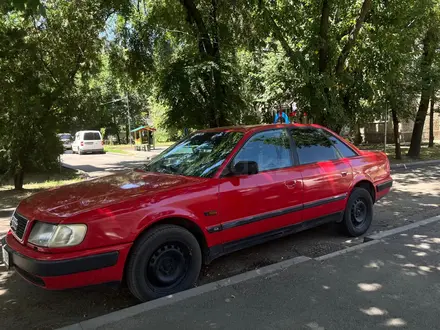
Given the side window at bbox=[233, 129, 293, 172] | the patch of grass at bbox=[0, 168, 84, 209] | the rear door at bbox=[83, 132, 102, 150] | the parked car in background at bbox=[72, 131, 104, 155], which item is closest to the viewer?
the side window at bbox=[233, 129, 293, 172]

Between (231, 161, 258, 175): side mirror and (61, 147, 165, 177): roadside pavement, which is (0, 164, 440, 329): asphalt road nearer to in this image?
(231, 161, 258, 175): side mirror

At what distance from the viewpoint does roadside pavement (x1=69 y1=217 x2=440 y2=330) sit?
312cm

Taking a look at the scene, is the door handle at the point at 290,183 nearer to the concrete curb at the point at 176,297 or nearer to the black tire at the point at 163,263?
the concrete curb at the point at 176,297

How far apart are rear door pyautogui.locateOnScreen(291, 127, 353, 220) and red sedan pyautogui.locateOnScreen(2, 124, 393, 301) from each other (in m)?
0.02

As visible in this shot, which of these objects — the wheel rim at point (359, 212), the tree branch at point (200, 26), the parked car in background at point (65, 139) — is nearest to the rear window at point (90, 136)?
the parked car in background at point (65, 139)

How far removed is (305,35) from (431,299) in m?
9.27

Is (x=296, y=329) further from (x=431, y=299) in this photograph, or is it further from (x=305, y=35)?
(x=305, y=35)

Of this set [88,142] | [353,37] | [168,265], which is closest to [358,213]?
[168,265]

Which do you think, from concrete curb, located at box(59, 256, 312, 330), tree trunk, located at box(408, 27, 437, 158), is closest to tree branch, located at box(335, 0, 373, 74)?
tree trunk, located at box(408, 27, 437, 158)

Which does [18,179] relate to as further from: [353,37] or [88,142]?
[88,142]

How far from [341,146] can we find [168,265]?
3168 mm

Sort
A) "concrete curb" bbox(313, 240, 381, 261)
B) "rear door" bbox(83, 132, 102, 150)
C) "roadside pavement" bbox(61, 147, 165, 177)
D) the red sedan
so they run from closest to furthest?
the red sedan → "concrete curb" bbox(313, 240, 381, 261) → "roadside pavement" bbox(61, 147, 165, 177) → "rear door" bbox(83, 132, 102, 150)

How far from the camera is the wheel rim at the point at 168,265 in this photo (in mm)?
3584

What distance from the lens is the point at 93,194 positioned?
146 inches
